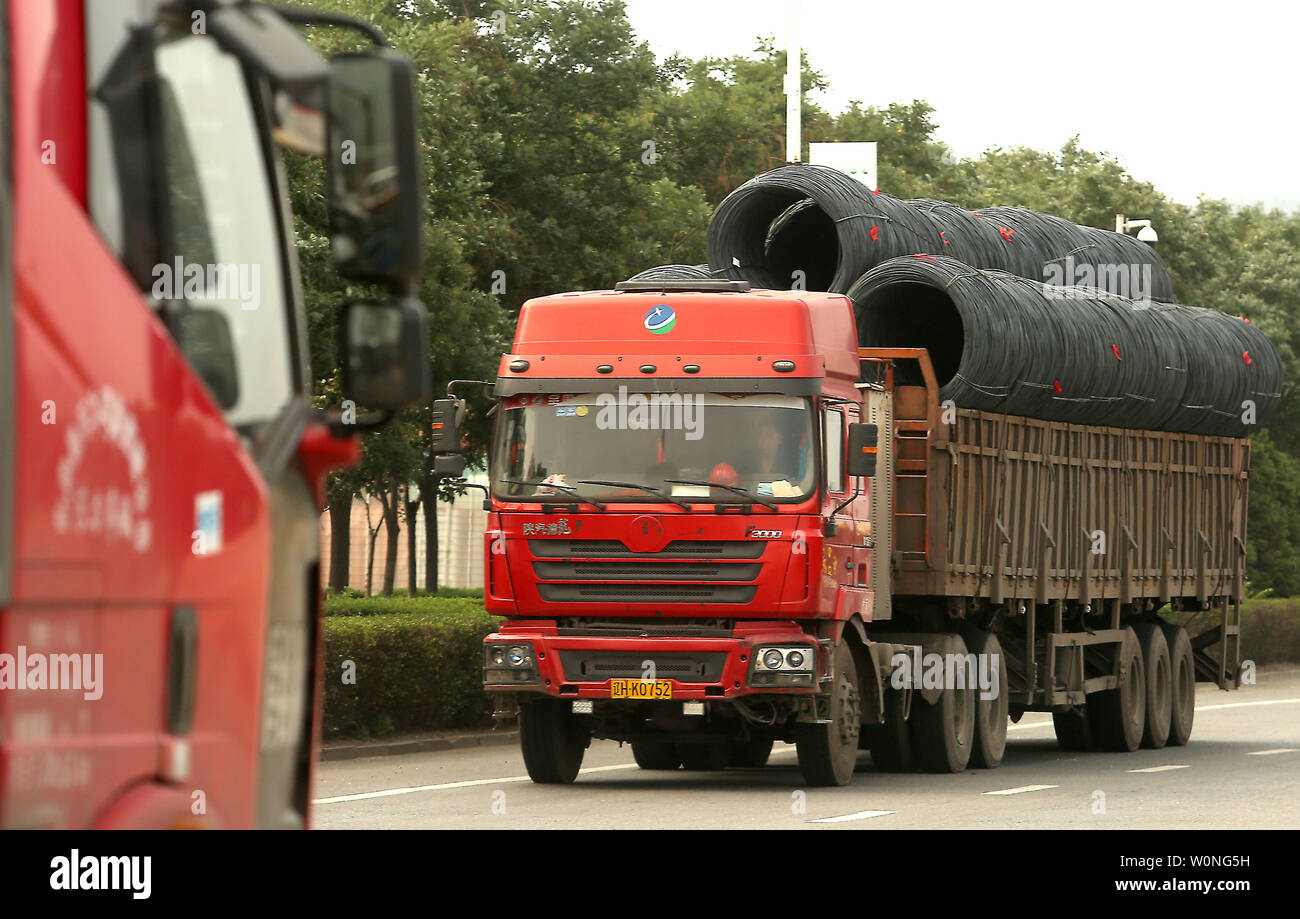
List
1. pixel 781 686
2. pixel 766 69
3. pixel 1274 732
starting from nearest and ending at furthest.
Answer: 1. pixel 781 686
2. pixel 1274 732
3. pixel 766 69

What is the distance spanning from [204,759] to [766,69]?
54.9 metres

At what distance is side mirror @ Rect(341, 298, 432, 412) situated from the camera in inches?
206

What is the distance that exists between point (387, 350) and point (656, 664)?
34.8 feet

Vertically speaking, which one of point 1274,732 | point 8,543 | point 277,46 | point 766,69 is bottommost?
point 1274,732

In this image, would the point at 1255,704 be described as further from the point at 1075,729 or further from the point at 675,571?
the point at 675,571

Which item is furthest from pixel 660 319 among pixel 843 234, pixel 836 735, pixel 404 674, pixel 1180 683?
pixel 1180 683

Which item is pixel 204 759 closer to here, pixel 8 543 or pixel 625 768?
pixel 8 543

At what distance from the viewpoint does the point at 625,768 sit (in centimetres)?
1909

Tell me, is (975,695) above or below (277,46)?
below

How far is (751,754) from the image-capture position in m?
18.5

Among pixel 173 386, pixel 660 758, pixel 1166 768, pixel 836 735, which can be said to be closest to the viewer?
pixel 173 386

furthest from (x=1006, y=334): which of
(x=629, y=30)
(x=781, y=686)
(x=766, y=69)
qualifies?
(x=766, y=69)

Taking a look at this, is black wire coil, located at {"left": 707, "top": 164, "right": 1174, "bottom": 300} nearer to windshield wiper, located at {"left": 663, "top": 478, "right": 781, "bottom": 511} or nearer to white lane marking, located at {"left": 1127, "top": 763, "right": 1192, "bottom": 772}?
windshield wiper, located at {"left": 663, "top": 478, "right": 781, "bottom": 511}

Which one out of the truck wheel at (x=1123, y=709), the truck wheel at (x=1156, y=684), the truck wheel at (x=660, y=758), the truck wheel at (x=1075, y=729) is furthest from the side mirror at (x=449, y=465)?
the truck wheel at (x=1156, y=684)
